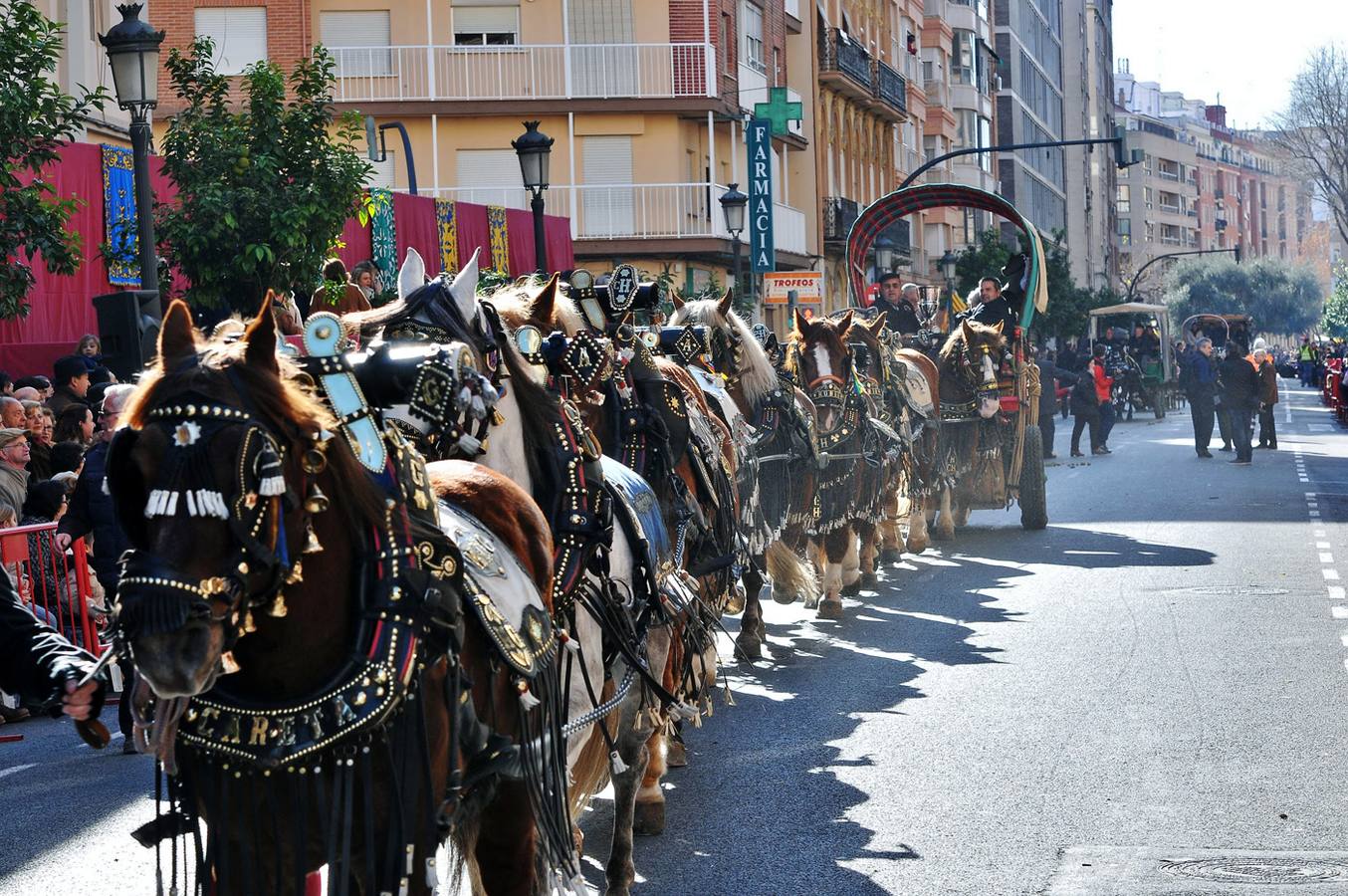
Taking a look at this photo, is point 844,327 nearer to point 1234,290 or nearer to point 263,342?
point 263,342

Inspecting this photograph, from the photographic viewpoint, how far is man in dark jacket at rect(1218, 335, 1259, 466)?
2838cm

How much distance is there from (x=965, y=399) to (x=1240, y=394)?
43.1ft

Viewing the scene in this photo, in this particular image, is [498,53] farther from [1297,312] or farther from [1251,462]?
[1297,312]

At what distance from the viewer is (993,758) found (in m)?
7.94

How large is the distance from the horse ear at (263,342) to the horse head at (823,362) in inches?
369

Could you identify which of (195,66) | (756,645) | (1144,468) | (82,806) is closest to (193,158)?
(195,66)

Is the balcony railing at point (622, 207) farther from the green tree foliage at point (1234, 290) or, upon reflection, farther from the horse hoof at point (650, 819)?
the green tree foliage at point (1234, 290)

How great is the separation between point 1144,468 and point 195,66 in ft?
54.2

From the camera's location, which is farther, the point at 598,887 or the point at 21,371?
the point at 21,371

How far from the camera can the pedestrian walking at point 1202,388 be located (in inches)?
1158

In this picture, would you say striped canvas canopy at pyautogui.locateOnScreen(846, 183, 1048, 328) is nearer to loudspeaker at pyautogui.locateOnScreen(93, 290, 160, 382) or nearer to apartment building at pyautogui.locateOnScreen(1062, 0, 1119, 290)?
loudspeaker at pyautogui.locateOnScreen(93, 290, 160, 382)

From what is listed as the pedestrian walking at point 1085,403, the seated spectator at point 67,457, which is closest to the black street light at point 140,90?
the seated spectator at point 67,457

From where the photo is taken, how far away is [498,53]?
3750 cm

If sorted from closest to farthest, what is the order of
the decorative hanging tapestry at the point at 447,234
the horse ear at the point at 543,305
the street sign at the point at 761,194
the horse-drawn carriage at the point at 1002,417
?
the horse ear at the point at 543,305
the horse-drawn carriage at the point at 1002,417
the decorative hanging tapestry at the point at 447,234
the street sign at the point at 761,194
